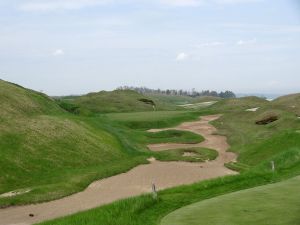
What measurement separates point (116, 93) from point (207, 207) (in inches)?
3559

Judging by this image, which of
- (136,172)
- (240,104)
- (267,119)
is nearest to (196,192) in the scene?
(136,172)

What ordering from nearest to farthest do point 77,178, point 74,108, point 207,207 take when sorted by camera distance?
point 207,207 < point 77,178 < point 74,108

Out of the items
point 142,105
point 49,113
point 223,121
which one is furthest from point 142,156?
point 142,105

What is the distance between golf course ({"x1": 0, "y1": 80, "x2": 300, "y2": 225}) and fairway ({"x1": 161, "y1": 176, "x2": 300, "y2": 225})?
3 centimetres

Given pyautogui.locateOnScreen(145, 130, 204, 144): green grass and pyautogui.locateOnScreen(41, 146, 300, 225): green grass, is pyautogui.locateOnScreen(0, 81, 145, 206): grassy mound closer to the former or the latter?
pyautogui.locateOnScreen(145, 130, 204, 144): green grass

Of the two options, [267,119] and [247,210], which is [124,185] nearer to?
[247,210]

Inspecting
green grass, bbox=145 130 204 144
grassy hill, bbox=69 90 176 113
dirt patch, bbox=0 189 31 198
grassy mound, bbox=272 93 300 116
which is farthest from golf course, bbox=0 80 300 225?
grassy hill, bbox=69 90 176 113

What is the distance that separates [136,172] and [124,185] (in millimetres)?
3961

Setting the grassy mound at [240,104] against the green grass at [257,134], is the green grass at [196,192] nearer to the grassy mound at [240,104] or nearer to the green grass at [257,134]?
the green grass at [257,134]

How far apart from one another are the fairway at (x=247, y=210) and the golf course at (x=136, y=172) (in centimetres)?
3

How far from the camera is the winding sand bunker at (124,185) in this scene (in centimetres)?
2130

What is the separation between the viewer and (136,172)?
102 feet

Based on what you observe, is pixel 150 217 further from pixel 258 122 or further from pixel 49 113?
pixel 258 122

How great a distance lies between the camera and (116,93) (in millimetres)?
102812
